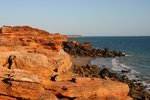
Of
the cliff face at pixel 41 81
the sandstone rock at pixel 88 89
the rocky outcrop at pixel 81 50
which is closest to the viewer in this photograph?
the cliff face at pixel 41 81

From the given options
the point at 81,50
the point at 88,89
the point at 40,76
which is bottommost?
the point at 81,50

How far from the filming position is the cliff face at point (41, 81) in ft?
52.3

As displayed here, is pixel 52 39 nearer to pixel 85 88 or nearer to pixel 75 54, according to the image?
pixel 85 88

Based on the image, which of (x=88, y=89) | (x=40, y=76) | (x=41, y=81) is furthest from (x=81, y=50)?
(x=41, y=81)

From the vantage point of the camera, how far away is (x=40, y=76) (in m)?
18.8

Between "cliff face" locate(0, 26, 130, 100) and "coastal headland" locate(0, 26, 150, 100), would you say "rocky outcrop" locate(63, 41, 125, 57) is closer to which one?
"coastal headland" locate(0, 26, 150, 100)

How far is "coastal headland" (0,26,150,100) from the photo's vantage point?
16.0 m

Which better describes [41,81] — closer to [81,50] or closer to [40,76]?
[40,76]

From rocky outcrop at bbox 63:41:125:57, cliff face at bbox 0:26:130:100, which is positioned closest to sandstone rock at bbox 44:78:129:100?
cliff face at bbox 0:26:130:100

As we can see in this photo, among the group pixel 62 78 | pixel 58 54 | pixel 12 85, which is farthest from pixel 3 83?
pixel 58 54

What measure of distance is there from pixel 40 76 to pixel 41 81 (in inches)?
82.6

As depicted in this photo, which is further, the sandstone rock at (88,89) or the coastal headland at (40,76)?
the sandstone rock at (88,89)

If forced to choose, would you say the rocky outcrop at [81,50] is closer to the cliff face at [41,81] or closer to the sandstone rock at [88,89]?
the cliff face at [41,81]

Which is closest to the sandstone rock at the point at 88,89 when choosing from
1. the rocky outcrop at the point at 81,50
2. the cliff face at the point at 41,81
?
the cliff face at the point at 41,81
